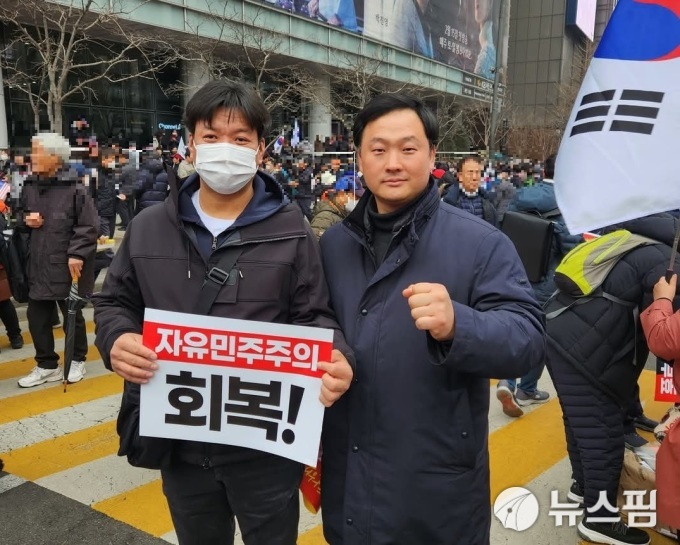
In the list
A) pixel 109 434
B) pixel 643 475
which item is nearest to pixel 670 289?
pixel 643 475

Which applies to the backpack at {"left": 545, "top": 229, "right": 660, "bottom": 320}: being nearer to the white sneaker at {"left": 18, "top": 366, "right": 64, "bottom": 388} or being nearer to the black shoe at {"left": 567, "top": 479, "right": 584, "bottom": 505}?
the black shoe at {"left": 567, "top": 479, "right": 584, "bottom": 505}

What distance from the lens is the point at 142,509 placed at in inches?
137

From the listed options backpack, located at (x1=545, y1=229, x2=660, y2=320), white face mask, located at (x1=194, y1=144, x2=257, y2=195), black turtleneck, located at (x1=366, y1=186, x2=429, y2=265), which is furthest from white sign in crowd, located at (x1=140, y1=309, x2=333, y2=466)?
backpack, located at (x1=545, y1=229, x2=660, y2=320)

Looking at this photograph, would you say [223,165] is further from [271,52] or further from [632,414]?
[271,52]

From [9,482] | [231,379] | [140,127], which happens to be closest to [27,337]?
[9,482]

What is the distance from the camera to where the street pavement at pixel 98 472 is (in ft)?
10.7

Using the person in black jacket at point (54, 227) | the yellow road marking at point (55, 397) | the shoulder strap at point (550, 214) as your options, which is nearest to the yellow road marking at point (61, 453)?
the yellow road marking at point (55, 397)

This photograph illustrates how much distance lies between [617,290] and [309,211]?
10836 millimetres

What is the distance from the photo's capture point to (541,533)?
3.29 meters

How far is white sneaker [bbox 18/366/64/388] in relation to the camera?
5.33 meters

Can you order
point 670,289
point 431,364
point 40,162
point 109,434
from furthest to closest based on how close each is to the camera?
point 40,162 < point 109,434 < point 670,289 < point 431,364

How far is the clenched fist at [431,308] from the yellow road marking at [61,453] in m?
3.28

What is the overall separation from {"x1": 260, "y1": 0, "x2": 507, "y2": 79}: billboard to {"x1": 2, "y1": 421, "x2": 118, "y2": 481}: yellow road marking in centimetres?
2300

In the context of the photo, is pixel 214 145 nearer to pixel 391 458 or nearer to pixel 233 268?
pixel 233 268
